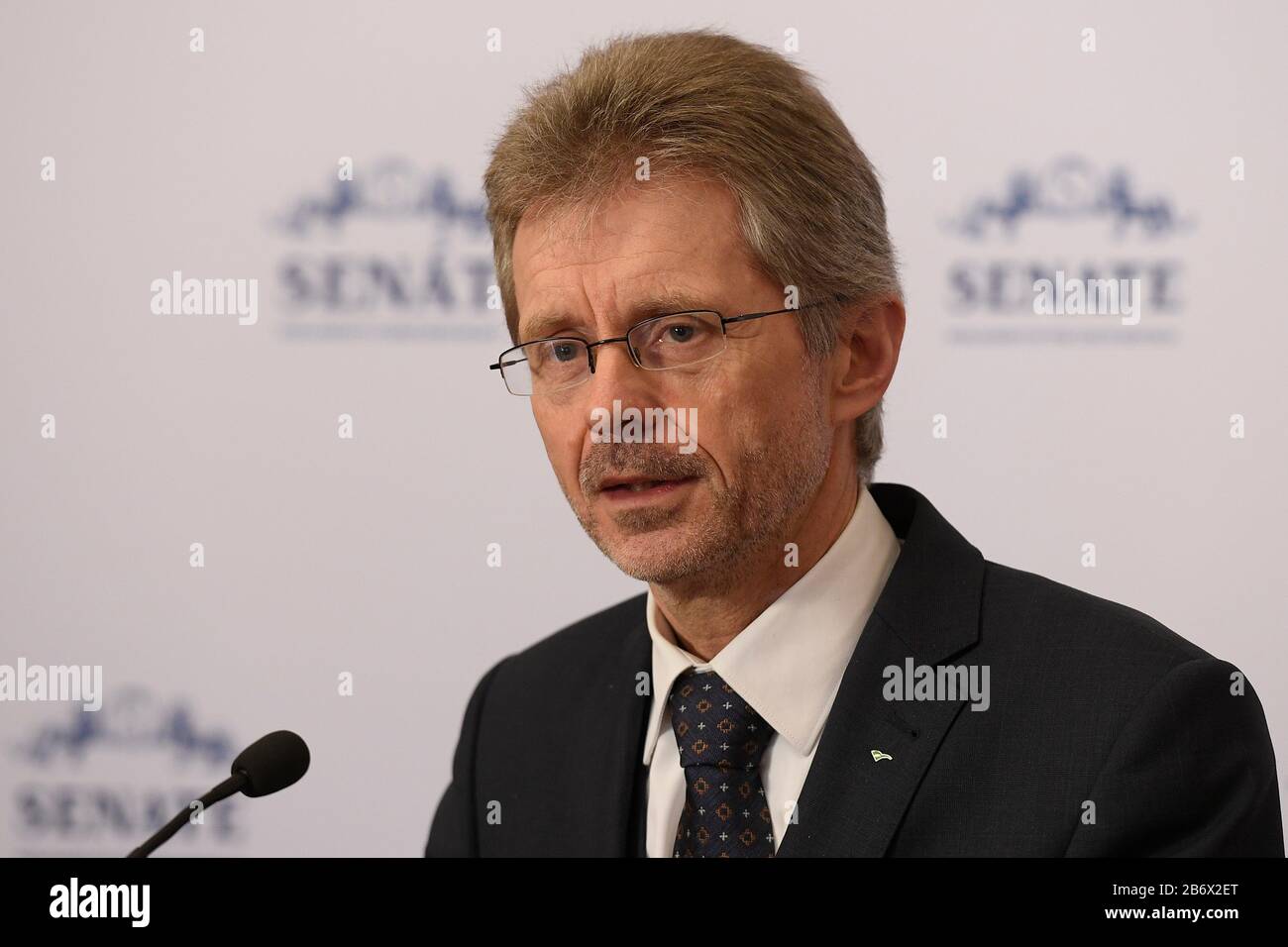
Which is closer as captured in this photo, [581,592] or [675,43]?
[675,43]

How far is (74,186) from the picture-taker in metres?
2.92

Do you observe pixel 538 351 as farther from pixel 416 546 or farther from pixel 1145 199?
pixel 1145 199

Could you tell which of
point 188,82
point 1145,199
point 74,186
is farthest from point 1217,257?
point 74,186

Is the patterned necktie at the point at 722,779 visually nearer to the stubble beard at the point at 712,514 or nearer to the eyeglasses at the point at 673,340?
the stubble beard at the point at 712,514

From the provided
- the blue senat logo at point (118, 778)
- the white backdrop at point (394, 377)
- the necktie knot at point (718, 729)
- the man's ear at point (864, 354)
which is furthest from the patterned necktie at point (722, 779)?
the blue senat logo at point (118, 778)

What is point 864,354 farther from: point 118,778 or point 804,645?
point 118,778

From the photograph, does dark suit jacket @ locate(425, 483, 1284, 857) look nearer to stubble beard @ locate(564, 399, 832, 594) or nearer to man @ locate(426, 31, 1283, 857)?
man @ locate(426, 31, 1283, 857)

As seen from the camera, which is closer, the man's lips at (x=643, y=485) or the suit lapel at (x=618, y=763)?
the man's lips at (x=643, y=485)

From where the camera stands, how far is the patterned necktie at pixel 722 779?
1696mm

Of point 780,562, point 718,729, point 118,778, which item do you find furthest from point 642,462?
point 118,778

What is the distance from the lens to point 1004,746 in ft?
5.39

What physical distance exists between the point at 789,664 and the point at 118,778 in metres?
1.72
